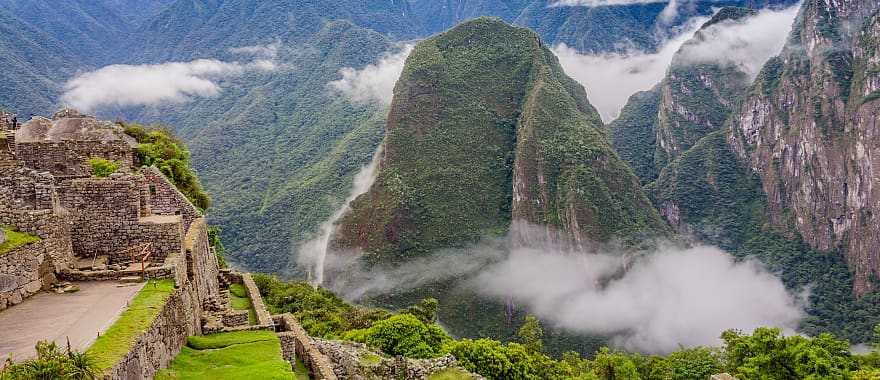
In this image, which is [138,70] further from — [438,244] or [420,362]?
[420,362]

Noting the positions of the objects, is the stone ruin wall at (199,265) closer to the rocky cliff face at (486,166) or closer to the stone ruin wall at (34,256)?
the stone ruin wall at (34,256)

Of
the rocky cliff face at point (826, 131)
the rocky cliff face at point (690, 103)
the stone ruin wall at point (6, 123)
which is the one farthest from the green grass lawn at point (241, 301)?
the rocky cliff face at point (690, 103)

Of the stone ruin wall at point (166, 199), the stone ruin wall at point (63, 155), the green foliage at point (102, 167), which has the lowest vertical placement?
the stone ruin wall at point (166, 199)

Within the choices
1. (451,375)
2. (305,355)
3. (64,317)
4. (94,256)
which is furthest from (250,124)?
(64,317)

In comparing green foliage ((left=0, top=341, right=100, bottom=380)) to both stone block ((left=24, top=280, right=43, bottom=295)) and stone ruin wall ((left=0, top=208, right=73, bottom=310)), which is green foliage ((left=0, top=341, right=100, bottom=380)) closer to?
stone ruin wall ((left=0, top=208, right=73, bottom=310))

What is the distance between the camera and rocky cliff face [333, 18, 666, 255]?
106 meters

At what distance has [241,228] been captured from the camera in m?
112

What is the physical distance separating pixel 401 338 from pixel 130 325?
540 inches

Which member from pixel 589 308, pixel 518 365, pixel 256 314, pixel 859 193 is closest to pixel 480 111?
pixel 589 308

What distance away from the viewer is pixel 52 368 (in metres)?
6.39

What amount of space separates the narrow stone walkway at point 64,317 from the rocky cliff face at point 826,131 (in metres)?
126

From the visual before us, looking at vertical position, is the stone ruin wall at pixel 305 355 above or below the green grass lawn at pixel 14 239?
below

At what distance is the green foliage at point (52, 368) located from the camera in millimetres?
6281

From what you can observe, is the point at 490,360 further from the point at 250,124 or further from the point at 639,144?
the point at 639,144
